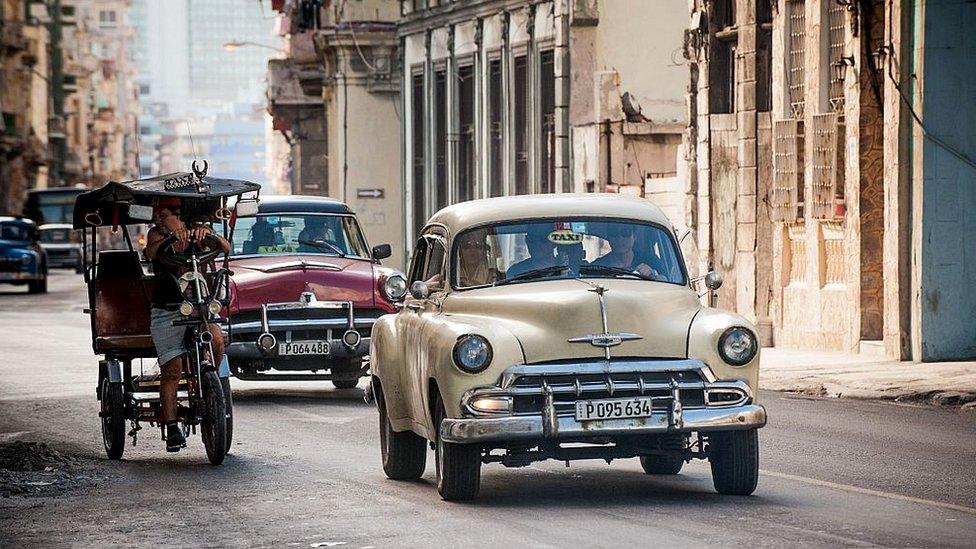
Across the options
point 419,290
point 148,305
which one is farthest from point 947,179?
point 419,290

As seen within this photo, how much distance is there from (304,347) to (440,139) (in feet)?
97.4

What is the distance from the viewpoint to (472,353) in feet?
35.2

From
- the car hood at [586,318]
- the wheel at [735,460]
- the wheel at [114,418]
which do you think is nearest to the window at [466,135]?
the wheel at [114,418]

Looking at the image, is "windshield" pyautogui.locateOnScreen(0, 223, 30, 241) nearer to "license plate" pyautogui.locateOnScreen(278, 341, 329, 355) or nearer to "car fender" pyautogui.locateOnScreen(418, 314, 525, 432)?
"license plate" pyautogui.locateOnScreen(278, 341, 329, 355)

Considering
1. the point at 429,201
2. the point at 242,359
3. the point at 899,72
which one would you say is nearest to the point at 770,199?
the point at 899,72

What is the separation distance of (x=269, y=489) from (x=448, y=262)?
1.66 meters

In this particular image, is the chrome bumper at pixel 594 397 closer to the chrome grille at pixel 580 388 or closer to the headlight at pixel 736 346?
the chrome grille at pixel 580 388

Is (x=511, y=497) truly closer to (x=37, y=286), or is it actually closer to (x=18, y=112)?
(x=37, y=286)

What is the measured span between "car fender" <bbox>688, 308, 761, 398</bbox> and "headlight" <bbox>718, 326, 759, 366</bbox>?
0.07 feet

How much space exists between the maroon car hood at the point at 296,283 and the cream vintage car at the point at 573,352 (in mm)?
6949

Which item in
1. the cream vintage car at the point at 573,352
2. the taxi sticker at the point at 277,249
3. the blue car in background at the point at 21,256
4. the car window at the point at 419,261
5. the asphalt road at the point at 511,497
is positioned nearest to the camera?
the asphalt road at the point at 511,497

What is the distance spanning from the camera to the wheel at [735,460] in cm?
1111

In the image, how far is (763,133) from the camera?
2753 centimetres

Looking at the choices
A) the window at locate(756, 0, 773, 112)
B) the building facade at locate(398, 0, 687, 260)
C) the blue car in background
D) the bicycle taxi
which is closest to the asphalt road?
the bicycle taxi
